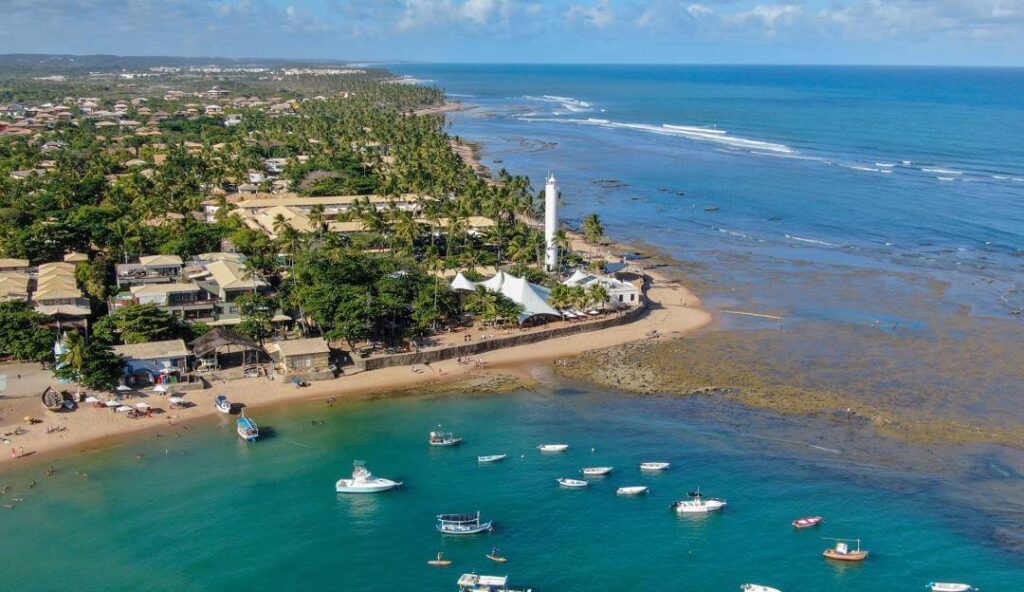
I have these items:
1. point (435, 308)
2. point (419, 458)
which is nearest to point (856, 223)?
point (435, 308)

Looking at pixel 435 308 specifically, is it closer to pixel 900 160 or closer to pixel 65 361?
pixel 65 361

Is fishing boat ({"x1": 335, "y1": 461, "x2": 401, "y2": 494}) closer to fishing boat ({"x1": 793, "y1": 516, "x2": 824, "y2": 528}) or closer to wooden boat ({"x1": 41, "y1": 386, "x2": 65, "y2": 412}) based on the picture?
wooden boat ({"x1": 41, "y1": 386, "x2": 65, "y2": 412})

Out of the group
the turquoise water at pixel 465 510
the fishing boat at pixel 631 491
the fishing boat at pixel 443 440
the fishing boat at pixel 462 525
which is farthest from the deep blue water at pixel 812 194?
the fishing boat at pixel 462 525

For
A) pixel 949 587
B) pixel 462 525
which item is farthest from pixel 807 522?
pixel 462 525

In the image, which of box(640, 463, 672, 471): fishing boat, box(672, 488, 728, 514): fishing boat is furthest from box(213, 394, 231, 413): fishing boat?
box(672, 488, 728, 514): fishing boat

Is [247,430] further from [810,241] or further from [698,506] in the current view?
[810,241]
